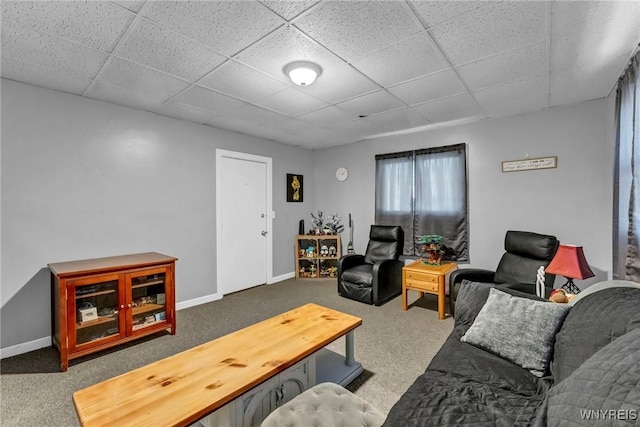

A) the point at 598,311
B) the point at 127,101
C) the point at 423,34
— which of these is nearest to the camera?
the point at 598,311

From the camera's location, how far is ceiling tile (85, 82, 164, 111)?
277 cm

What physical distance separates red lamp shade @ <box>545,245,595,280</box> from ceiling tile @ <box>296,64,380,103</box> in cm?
220

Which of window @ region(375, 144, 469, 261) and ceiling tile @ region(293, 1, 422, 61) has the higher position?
ceiling tile @ region(293, 1, 422, 61)

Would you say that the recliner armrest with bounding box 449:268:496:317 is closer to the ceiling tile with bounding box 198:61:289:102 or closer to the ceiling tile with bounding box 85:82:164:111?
the ceiling tile with bounding box 198:61:289:102

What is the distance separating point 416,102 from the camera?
320 centimetres

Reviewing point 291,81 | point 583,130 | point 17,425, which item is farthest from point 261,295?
point 583,130

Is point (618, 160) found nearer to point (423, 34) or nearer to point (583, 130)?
point (583, 130)

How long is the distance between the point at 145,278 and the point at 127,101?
6.28 feet

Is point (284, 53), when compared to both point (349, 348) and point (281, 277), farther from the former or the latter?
point (281, 277)

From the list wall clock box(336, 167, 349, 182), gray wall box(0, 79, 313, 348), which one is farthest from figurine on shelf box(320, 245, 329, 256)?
gray wall box(0, 79, 313, 348)

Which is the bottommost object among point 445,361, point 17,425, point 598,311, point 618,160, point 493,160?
point 17,425

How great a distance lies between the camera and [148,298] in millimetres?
2977

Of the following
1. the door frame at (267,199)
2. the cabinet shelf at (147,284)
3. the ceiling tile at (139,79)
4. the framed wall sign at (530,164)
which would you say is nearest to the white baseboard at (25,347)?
the cabinet shelf at (147,284)

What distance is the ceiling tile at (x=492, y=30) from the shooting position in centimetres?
170
